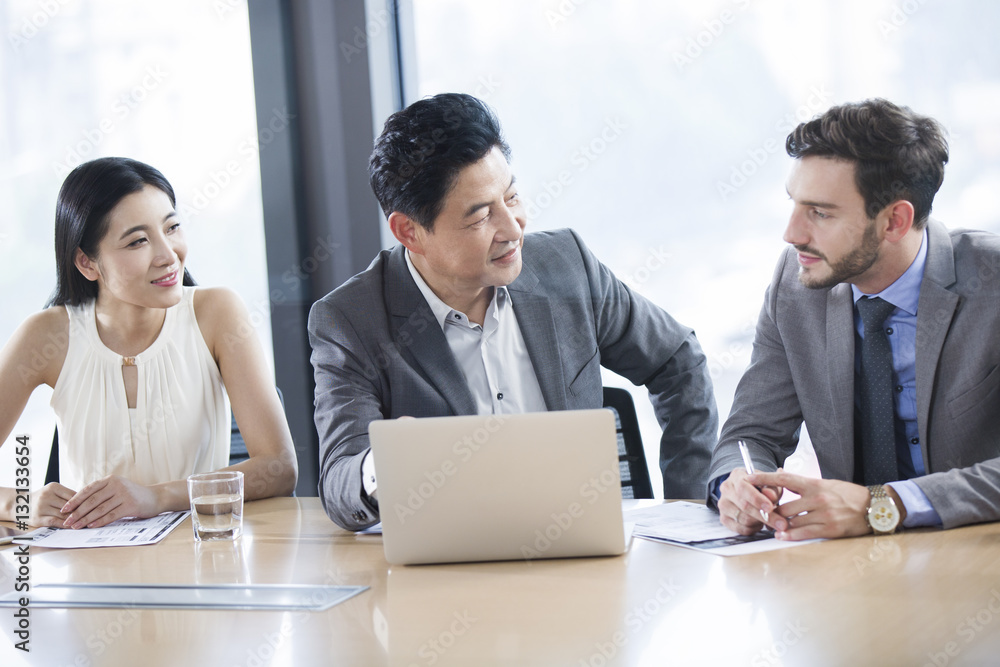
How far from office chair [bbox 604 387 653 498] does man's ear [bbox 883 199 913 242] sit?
0.71 m

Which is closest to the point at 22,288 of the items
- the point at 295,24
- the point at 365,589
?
the point at 295,24

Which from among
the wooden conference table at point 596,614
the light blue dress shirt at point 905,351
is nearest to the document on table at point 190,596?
the wooden conference table at point 596,614

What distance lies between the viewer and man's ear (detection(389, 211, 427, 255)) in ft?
6.95

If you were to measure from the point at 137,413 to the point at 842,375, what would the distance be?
174cm

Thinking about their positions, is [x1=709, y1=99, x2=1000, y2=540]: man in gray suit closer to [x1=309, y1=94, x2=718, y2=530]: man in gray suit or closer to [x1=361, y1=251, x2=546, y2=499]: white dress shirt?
[x1=309, y1=94, x2=718, y2=530]: man in gray suit

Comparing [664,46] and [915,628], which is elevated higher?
[664,46]

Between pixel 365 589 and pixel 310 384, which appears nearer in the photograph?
pixel 365 589

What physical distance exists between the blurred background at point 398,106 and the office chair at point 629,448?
3.20 feet

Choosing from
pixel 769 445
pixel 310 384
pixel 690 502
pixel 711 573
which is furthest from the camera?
pixel 310 384

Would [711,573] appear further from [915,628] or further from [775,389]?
→ [775,389]

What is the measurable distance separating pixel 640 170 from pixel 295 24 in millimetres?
1384

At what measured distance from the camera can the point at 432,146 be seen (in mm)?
2035

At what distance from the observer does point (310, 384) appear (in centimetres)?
348

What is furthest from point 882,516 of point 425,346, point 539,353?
point 425,346
